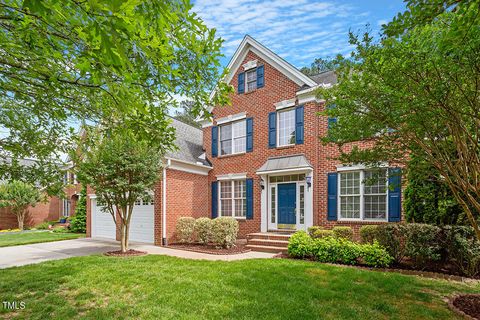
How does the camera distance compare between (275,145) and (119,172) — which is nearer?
(119,172)

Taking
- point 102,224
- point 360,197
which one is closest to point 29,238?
point 102,224

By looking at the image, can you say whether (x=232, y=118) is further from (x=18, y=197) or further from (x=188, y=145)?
(x=18, y=197)

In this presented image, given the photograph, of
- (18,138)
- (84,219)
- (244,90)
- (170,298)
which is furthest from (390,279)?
(84,219)

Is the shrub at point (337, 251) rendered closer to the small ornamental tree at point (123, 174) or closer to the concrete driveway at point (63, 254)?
the concrete driveway at point (63, 254)

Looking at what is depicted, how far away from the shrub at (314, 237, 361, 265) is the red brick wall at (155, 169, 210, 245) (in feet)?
21.5

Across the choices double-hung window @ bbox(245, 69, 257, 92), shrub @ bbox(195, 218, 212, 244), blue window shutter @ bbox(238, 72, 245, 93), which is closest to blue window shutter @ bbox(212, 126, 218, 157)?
blue window shutter @ bbox(238, 72, 245, 93)

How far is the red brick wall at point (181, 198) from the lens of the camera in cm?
1237

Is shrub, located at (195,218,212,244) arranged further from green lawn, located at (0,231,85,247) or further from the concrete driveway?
green lawn, located at (0,231,85,247)

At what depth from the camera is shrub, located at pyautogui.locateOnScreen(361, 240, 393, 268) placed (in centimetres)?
767

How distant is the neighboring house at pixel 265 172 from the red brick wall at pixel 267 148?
41 millimetres

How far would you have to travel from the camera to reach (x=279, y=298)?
5.18 m

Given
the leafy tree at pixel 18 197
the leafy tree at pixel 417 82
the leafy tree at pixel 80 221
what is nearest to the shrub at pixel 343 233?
the leafy tree at pixel 417 82

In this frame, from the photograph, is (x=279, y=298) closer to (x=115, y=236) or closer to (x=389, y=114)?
(x=389, y=114)

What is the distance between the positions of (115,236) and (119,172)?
6622mm
